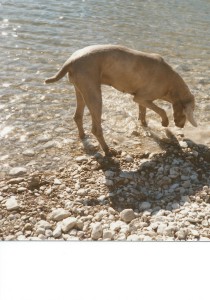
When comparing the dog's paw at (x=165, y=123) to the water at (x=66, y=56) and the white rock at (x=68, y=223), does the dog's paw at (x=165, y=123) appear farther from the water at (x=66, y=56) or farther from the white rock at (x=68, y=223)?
the white rock at (x=68, y=223)

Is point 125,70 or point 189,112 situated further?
point 189,112

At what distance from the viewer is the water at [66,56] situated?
17.7ft

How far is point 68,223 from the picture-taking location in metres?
3.77

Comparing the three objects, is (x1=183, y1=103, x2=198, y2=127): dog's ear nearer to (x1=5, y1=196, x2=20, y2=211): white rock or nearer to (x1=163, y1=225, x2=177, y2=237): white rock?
(x1=163, y1=225, x2=177, y2=237): white rock

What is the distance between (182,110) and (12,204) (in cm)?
264

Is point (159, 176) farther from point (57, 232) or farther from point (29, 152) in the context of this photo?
point (29, 152)

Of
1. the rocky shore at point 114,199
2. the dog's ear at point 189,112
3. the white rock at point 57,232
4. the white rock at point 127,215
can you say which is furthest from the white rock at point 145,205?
the dog's ear at point 189,112

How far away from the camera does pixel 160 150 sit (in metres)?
5.25

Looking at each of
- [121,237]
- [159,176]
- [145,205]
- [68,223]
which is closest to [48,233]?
[68,223]

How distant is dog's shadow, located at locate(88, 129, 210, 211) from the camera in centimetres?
426
